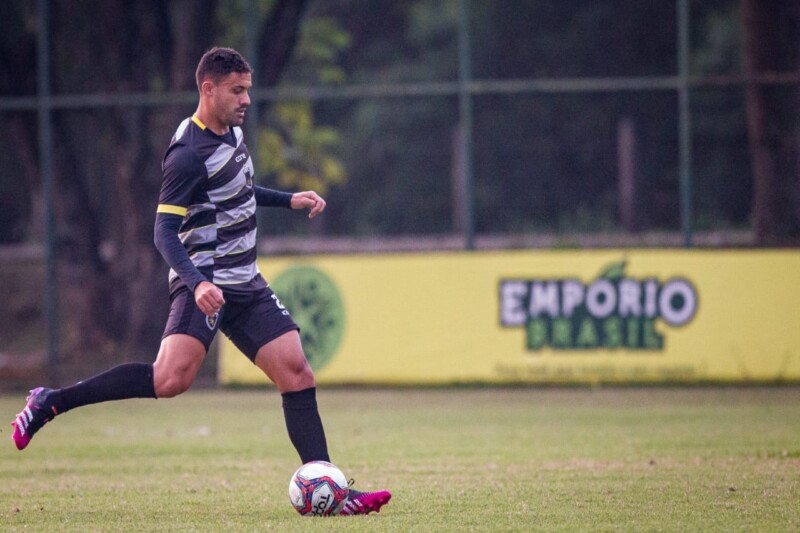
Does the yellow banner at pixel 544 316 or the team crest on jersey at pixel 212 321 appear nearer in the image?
the team crest on jersey at pixel 212 321

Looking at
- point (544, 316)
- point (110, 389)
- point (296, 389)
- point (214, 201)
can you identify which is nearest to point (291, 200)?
point (214, 201)

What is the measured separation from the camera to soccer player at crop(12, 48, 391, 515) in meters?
6.27

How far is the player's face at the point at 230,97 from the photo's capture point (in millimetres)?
6379

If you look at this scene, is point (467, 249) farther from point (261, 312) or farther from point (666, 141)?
point (666, 141)

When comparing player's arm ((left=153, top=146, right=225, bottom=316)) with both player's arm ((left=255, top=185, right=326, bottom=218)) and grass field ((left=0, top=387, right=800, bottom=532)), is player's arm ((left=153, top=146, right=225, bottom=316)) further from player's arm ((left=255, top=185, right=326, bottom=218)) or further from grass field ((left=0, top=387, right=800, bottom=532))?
grass field ((left=0, top=387, right=800, bottom=532))

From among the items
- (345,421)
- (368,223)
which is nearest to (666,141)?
(368,223)

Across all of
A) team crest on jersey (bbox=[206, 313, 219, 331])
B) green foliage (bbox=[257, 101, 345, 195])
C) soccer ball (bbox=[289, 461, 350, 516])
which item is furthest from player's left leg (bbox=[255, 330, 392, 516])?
green foliage (bbox=[257, 101, 345, 195])

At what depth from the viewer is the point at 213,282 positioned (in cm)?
643

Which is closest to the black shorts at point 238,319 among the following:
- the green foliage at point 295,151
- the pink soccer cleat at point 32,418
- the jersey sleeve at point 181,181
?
the jersey sleeve at point 181,181

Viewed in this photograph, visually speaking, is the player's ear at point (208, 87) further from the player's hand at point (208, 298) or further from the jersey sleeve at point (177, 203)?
the player's hand at point (208, 298)

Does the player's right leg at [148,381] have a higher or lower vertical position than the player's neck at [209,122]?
lower

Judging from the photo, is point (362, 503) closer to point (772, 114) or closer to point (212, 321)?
point (212, 321)

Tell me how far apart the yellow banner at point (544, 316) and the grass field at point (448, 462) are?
0.36m

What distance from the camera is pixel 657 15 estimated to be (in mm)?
29578
